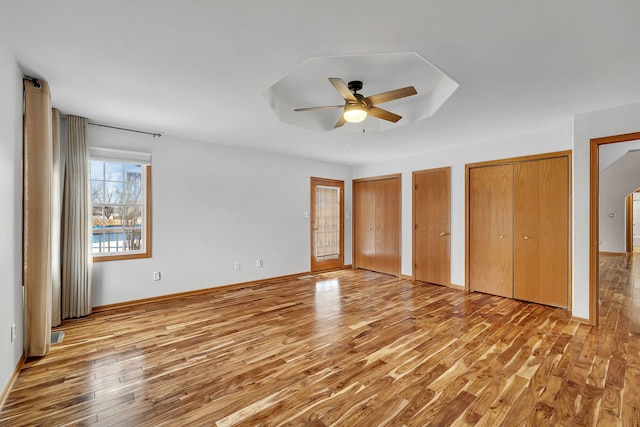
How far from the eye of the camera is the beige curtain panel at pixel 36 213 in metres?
2.41

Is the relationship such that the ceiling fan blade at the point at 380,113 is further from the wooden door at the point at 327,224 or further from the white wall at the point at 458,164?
the wooden door at the point at 327,224

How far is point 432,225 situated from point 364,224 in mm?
1719

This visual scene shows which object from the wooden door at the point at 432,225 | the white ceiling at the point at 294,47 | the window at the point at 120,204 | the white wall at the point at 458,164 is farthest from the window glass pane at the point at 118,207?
the wooden door at the point at 432,225

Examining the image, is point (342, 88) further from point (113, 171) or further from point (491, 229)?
point (491, 229)

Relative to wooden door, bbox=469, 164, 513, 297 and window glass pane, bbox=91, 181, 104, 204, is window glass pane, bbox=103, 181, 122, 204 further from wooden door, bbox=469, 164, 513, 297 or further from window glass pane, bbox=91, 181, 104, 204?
wooden door, bbox=469, 164, 513, 297

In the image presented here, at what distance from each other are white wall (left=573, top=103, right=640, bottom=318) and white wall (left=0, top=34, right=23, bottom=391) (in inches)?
208

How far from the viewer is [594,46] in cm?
202

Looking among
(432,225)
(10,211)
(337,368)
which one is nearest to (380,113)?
(337,368)

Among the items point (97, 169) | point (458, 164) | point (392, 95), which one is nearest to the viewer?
point (392, 95)

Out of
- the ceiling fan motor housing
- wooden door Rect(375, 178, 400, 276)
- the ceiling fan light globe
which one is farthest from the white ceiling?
wooden door Rect(375, 178, 400, 276)

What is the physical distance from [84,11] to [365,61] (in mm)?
1993

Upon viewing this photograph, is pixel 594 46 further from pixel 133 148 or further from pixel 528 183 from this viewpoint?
pixel 133 148

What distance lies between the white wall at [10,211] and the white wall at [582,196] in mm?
5274

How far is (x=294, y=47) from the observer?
2.04m
